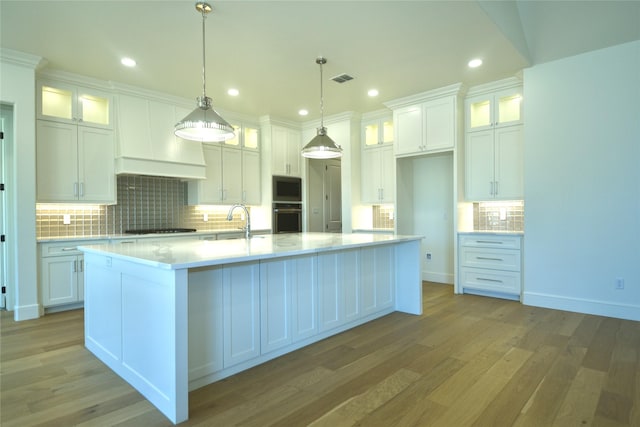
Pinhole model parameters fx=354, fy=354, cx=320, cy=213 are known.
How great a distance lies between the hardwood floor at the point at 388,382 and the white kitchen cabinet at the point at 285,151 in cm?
363

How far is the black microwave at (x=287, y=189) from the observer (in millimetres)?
6281

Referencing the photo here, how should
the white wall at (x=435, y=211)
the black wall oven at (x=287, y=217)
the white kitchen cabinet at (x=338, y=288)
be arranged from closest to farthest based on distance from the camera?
the white kitchen cabinet at (x=338, y=288), the white wall at (x=435, y=211), the black wall oven at (x=287, y=217)

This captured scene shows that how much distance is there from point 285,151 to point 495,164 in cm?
347

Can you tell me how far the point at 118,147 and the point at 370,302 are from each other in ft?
12.2

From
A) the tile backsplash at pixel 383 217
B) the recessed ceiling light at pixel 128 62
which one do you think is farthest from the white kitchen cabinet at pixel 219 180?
the tile backsplash at pixel 383 217

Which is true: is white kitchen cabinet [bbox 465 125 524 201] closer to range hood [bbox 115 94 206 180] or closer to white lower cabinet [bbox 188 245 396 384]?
white lower cabinet [bbox 188 245 396 384]

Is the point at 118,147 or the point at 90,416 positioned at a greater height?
the point at 118,147

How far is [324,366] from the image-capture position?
2637 mm

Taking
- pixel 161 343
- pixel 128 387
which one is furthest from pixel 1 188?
pixel 161 343

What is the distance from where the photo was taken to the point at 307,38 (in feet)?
11.1

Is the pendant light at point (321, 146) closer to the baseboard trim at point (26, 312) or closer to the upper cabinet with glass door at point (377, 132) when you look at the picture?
the upper cabinet with glass door at point (377, 132)

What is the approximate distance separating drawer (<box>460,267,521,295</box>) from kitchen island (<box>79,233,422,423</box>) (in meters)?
2.19

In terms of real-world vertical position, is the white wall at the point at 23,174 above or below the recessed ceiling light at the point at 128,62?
below

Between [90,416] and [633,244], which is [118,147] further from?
[633,244]
